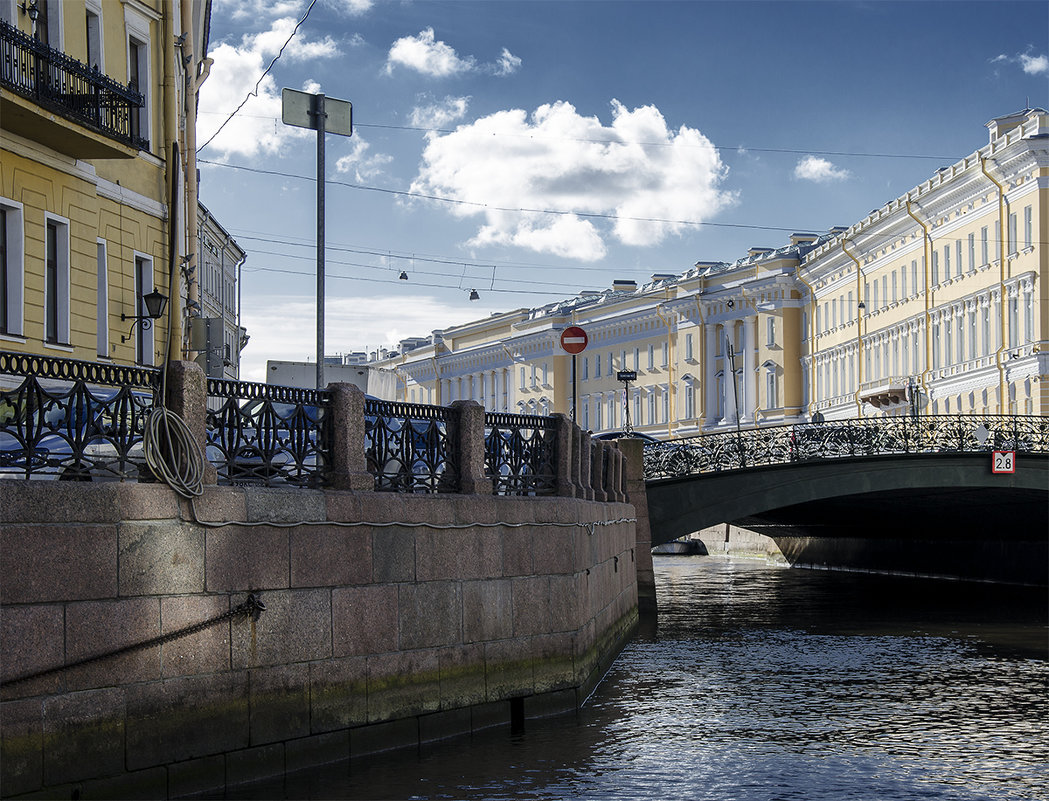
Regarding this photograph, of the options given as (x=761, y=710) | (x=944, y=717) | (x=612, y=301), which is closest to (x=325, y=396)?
(x=761, y=710)

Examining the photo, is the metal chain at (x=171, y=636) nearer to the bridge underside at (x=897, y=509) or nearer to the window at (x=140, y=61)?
the window at (x=140, y=61)

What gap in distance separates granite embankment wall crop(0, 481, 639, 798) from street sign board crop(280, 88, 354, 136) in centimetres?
478

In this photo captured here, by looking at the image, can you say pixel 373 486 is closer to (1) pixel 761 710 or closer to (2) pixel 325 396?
(2) pixel 325 396

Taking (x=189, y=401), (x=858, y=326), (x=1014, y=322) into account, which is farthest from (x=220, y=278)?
(x=189, y=401)

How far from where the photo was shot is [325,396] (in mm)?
10883

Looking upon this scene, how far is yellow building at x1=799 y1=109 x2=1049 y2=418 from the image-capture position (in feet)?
127

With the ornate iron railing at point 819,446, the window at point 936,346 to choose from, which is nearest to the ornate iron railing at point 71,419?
the ornate iron railing at point 819,446

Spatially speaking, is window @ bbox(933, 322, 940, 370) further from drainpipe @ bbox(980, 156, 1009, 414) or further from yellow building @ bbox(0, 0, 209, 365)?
yellow building @ bbox(0, 0, 209, 365)

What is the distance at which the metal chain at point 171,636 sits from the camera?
799cm

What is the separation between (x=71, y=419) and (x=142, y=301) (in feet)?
33.4

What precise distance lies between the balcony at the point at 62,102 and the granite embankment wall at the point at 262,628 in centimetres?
635

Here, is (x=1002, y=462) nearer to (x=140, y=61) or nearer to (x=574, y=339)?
(x=574, y=339)

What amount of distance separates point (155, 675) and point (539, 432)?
618 centimetres

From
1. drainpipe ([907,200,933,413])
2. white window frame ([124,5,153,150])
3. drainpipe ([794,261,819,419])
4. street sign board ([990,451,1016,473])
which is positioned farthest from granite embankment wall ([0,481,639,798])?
drainpipe ([794,261,819,419])
